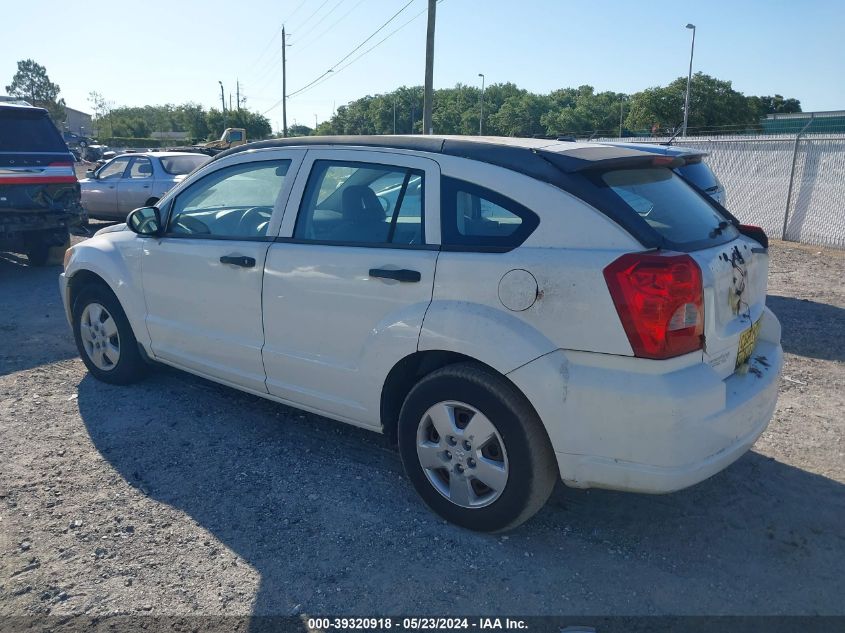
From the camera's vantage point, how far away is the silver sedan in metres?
13.6

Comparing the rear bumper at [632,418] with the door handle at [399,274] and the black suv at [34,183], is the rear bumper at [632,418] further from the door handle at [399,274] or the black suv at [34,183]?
the black suv at [34,183]

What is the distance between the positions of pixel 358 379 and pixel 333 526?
74 centimetres

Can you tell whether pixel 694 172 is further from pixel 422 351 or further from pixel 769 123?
pixel 769 123

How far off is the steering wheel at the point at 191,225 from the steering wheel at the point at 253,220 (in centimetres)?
29

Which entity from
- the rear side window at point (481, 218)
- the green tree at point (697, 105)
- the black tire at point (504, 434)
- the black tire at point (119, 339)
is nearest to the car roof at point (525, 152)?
the rear side window at point (481, 218)

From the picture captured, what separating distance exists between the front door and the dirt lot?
521 mm

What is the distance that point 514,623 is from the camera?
274 cm

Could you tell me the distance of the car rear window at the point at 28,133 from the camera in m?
9.25

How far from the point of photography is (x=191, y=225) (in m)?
4.53

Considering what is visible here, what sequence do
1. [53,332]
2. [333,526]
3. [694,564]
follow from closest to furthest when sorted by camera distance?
1. [694,564]
2. [333,526]
3. [53,332]

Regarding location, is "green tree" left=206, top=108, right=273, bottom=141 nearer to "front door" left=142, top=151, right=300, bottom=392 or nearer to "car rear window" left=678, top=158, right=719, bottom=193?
"car rear window" left=678, top=158, right=719, bottom=193

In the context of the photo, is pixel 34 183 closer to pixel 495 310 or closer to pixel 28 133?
pixel 28 133

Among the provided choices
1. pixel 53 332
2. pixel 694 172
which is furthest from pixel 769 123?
pixel 53 332

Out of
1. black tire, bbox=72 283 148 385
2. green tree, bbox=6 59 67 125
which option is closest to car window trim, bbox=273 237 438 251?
black tire, bbox=72 283 148 385
